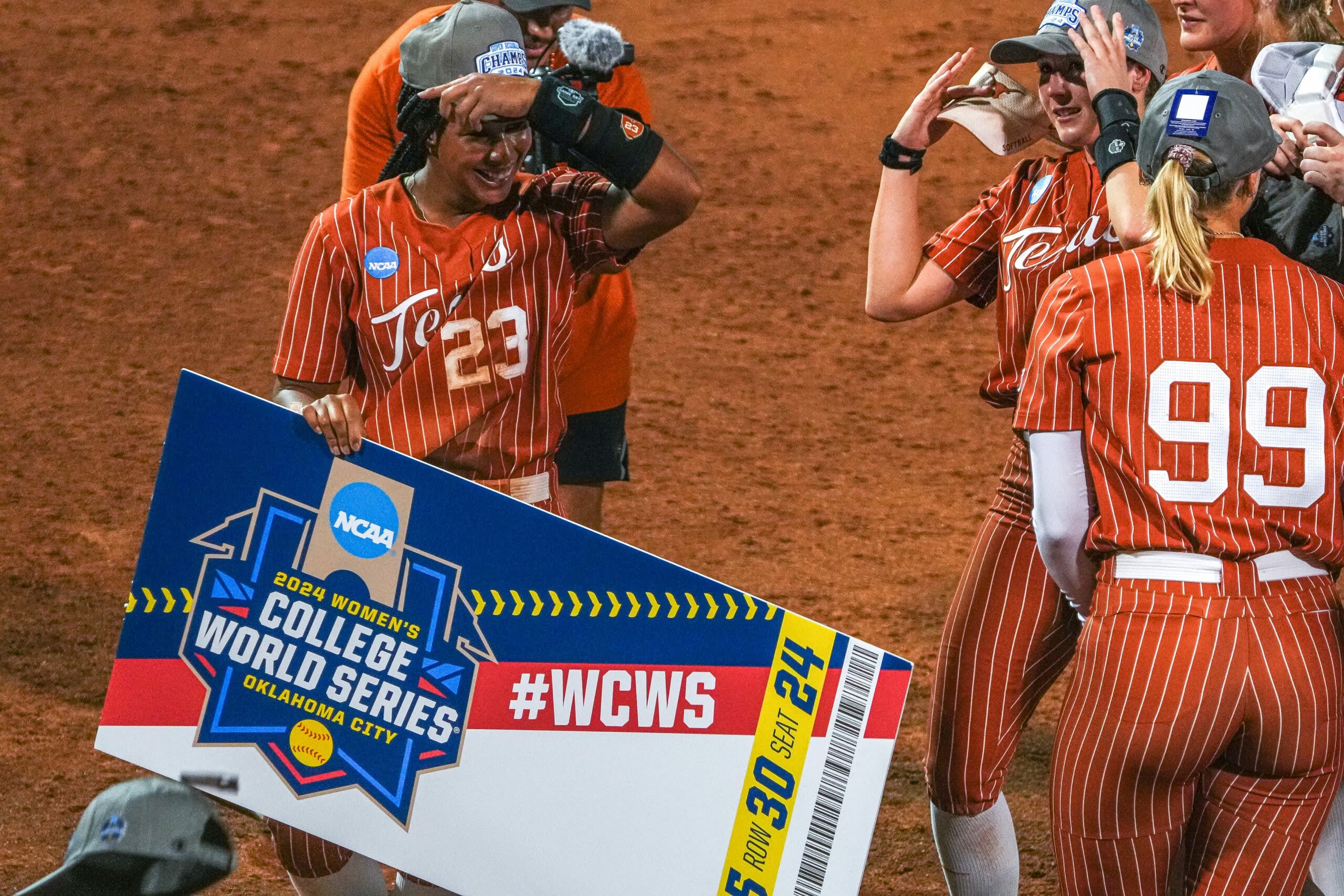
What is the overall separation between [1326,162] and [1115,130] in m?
0.33

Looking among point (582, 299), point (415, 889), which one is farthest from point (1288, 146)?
point (415, 889)

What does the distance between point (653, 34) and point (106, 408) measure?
17.2 feet

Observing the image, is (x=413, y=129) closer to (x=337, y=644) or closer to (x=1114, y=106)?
(x=337, y=644)

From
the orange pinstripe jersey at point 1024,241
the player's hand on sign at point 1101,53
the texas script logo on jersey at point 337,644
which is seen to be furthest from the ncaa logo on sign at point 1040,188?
the texas script logo on jersey at point 337,644

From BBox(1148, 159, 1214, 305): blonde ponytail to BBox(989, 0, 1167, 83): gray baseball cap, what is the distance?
60cm

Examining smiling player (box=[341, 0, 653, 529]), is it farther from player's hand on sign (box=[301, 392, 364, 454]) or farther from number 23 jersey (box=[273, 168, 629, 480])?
player's hand on sign (box=[301, 392, 364, 454])

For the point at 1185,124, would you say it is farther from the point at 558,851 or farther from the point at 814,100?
the point at 814,100

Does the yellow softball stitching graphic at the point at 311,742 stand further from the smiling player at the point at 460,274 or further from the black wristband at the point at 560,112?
the black wristband at the point at 560,112

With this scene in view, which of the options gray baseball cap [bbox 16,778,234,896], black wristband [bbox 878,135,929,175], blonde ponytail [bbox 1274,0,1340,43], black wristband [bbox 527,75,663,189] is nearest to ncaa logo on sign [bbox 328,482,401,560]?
black wristband [bbox 527,75,663,189]

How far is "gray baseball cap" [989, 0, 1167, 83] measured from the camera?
2.74 metres

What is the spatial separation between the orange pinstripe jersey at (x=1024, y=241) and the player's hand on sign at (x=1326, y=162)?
0.35 meters

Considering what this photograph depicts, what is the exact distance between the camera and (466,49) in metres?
2.56

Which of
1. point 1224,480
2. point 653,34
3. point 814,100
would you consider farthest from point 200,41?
point 1224,480

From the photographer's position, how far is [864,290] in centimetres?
769
